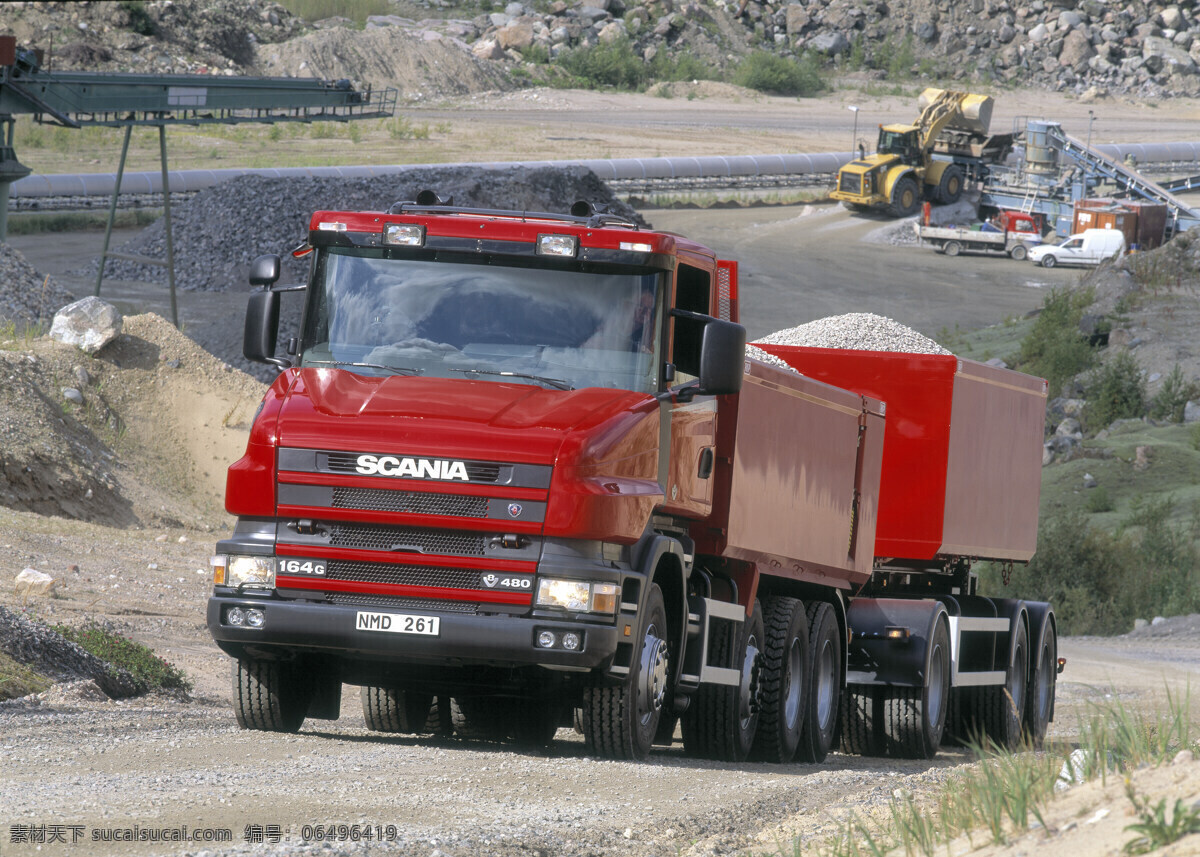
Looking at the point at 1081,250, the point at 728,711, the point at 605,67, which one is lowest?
the point at 728,711

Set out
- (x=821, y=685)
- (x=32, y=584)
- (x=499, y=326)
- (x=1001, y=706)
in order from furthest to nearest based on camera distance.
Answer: (x=32, y=584)
(x=1001, y=706)
(x=821, y=685)
(x=499, y=326)

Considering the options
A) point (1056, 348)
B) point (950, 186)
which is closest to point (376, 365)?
point (1056, 348)

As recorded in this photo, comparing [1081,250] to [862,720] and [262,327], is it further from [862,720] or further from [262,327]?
[262,327]

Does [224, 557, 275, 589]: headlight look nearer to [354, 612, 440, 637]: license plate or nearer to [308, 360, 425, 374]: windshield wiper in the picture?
[354, 612, 440, 637]: license plate

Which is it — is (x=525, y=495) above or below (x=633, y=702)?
above

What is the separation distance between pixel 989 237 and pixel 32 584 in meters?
46.0

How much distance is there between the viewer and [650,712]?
29.8ft

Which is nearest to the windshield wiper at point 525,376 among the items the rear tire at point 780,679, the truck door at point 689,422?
the truck door at point 689,422

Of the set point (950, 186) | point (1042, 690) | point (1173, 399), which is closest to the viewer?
point (1042, 690)

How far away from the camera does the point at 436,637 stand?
814 centimetres

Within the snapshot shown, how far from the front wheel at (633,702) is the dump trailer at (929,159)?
51.4 m

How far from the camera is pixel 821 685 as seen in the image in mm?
11984

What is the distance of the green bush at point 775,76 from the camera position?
301ft

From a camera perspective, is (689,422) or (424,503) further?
(689,422)
